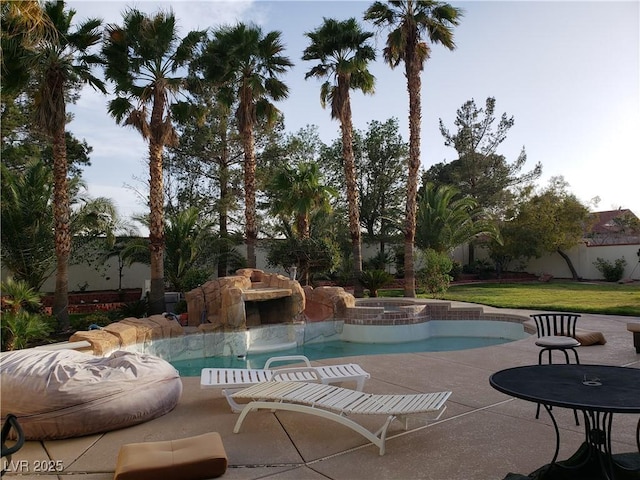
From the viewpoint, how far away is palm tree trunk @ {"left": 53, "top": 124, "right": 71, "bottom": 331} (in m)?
12.0

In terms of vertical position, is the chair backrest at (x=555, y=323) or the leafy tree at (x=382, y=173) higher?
the leafy tree at (x=382, y=173)

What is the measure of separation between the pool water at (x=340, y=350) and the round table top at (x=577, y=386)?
6900 millimetres

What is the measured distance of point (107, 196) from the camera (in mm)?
15102

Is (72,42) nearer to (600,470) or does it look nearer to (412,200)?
(412,200)

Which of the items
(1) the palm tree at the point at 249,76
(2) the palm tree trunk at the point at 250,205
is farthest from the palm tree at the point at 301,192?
(1) the palm tree at the point at 249,76

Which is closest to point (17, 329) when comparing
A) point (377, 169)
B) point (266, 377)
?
point (266, 377)

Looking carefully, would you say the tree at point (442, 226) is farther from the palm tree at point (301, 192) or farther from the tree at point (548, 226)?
the palm tree at point (301, 192)

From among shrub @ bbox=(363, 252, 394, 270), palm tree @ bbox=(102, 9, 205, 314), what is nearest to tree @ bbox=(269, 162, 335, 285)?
palm tree @ bbox=(102, 9, 205, 314)

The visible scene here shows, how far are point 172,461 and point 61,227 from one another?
1074cm

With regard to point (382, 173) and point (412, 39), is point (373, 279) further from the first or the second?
point (382, 173)

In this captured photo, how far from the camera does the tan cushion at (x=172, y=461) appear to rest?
3043 millimetres

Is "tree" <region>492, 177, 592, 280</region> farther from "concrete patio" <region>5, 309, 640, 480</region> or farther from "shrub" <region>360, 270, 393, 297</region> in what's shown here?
"concrete patio" <region>5, 309, 640, 480</region>

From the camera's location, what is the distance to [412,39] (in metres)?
17.2

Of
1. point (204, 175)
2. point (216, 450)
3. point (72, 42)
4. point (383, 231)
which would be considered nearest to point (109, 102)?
point (72, 42)
